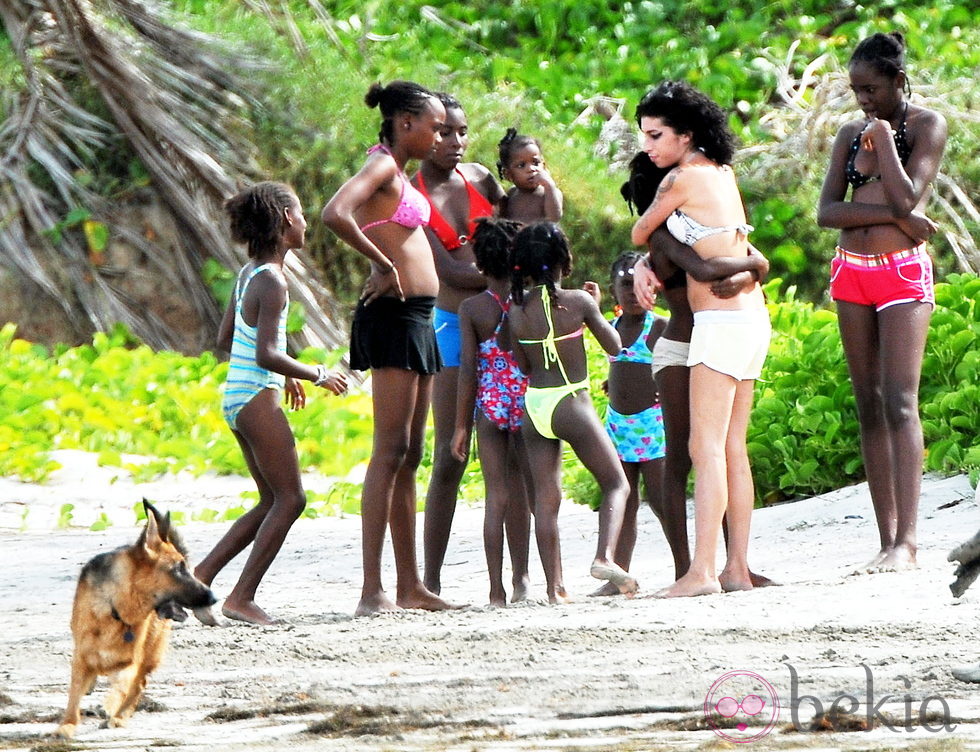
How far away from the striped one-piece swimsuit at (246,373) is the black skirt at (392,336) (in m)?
0.30

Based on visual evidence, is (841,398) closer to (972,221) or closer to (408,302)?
(408,302)

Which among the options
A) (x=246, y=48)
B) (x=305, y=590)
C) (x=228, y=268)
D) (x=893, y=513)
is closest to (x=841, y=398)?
(x=893, y=513)

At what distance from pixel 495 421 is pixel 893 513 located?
5.12 feet

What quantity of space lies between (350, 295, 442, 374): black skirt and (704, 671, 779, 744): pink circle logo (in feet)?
6.19

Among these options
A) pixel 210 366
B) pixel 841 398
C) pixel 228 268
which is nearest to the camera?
pixel 841 398

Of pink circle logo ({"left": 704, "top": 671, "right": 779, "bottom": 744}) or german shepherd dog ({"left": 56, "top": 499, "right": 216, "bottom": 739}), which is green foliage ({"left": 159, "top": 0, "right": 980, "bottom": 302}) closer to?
pink circle logo ({"left": 704, "top": 671, "right": 779, "bottom": 744})

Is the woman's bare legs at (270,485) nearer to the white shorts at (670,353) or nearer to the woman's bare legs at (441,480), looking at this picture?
the woman's bare legs at (441,480)

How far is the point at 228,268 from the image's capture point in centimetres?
1177

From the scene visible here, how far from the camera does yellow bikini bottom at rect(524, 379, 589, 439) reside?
5.84 m

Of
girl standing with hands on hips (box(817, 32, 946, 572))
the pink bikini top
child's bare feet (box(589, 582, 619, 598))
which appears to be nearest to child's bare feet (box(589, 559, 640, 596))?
child's bare feet (box(589, 582, 619, 598))

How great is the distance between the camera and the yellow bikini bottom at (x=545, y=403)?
584 cm

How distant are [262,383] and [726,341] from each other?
1697 mm

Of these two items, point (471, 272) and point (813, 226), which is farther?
point (813, 226)

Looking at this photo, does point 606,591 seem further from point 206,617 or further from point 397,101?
point 397,101
